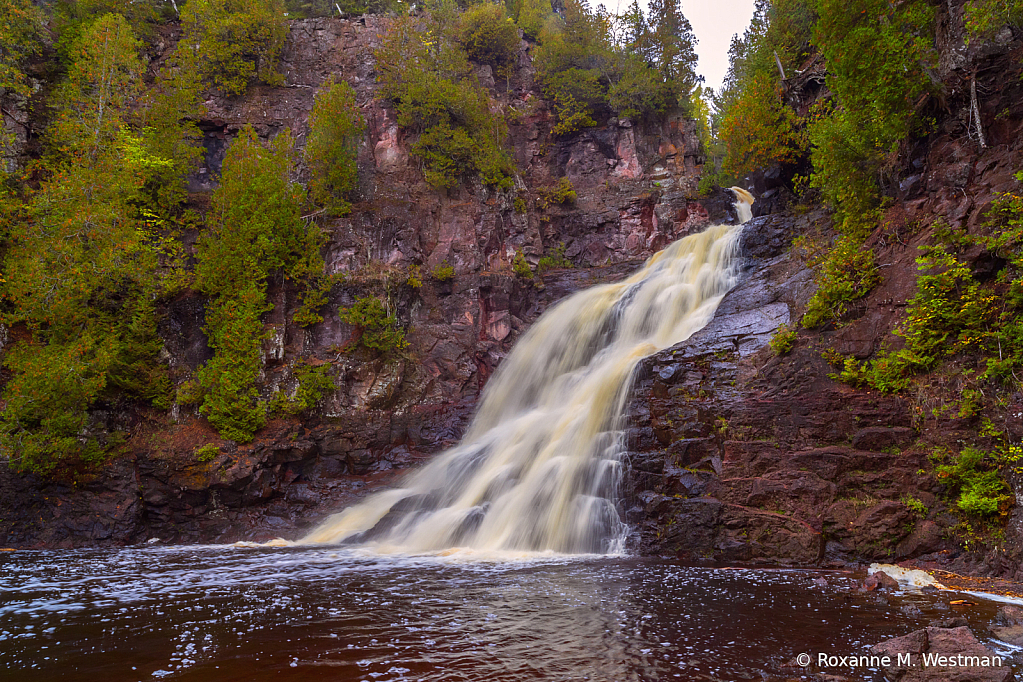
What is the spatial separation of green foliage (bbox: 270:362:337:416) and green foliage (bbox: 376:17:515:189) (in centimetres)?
1049

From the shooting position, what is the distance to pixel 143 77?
→ 27469 millimetres

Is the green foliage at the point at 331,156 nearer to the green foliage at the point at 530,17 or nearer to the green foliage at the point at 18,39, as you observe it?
the green foliage at the point at 18,39

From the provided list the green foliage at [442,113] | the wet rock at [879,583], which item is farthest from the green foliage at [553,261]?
the wet rock at [879,583]

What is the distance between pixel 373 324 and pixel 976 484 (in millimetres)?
17666

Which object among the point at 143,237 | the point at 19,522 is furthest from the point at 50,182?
the point at 19,522

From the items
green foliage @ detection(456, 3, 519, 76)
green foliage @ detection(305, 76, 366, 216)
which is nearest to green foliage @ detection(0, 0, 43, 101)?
green foliage @ detection(305, 76, 366, 216)

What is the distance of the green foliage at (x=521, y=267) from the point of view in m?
24.3

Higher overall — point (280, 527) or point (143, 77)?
point (143, 77)

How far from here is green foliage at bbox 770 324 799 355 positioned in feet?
41.1

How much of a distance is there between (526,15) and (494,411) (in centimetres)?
2658

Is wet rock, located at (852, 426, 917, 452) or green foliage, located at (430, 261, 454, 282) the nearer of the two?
wet rock, located at (852, 426, 917, 452)

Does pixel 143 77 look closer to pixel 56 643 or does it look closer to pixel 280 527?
pixel 280 527

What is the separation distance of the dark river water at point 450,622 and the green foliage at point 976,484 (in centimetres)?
223

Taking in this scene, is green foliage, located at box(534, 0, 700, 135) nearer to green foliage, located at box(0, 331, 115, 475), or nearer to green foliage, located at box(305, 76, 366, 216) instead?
green foliage, located at box(305, 76, 366, 216)
